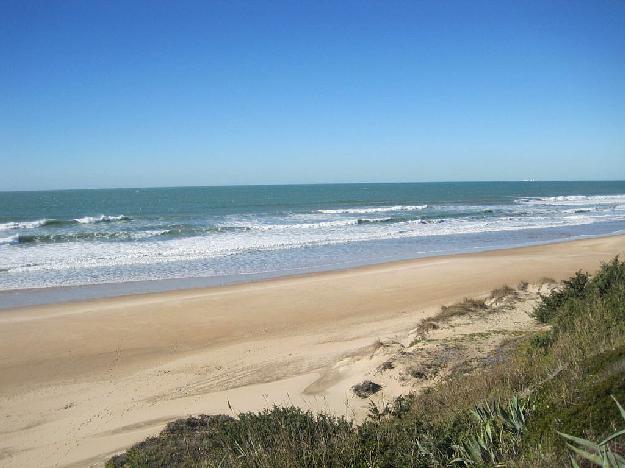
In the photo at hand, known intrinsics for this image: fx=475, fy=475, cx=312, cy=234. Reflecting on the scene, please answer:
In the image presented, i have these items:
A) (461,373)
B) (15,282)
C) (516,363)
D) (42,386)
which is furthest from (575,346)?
(15,282)

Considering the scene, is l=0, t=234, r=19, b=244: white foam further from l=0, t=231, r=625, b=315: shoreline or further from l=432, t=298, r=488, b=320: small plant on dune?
l=432, t=298, r=488, b=320: small plant on dune

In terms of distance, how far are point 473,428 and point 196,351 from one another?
7233mm

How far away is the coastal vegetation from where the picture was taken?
11.0 ft

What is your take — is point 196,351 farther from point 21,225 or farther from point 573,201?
point 573,201

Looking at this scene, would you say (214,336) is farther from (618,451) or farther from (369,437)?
(618,451)

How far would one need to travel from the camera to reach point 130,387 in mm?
8242

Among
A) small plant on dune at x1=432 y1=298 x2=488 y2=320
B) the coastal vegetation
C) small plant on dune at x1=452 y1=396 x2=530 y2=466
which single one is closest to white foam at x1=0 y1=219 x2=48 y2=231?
small plant on dune at x1=432 y1=298 x2=488 y2=320

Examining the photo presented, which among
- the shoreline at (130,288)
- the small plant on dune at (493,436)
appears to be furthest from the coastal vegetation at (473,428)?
the shoreline at (130,288)

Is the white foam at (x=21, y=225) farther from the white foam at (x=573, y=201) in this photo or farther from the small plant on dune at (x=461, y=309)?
the white foam at (x=573, y=201)

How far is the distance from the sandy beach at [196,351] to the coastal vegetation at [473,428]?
1.49 meters

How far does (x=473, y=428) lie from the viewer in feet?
13.3

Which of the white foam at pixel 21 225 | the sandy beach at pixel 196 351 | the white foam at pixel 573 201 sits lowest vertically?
the sandy beach at pixel 196 351

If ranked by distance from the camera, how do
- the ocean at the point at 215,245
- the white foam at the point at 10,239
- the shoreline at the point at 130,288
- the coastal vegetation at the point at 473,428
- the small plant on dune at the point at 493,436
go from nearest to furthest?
the coastal vegetation at the point at 473,428 → the small plant on dune at the point at 493,436 → the shoreline at the point at 130,288 → the ocean at the point at 215,245 → the white foam at the point at 10,239

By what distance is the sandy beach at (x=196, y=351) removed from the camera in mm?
6844
